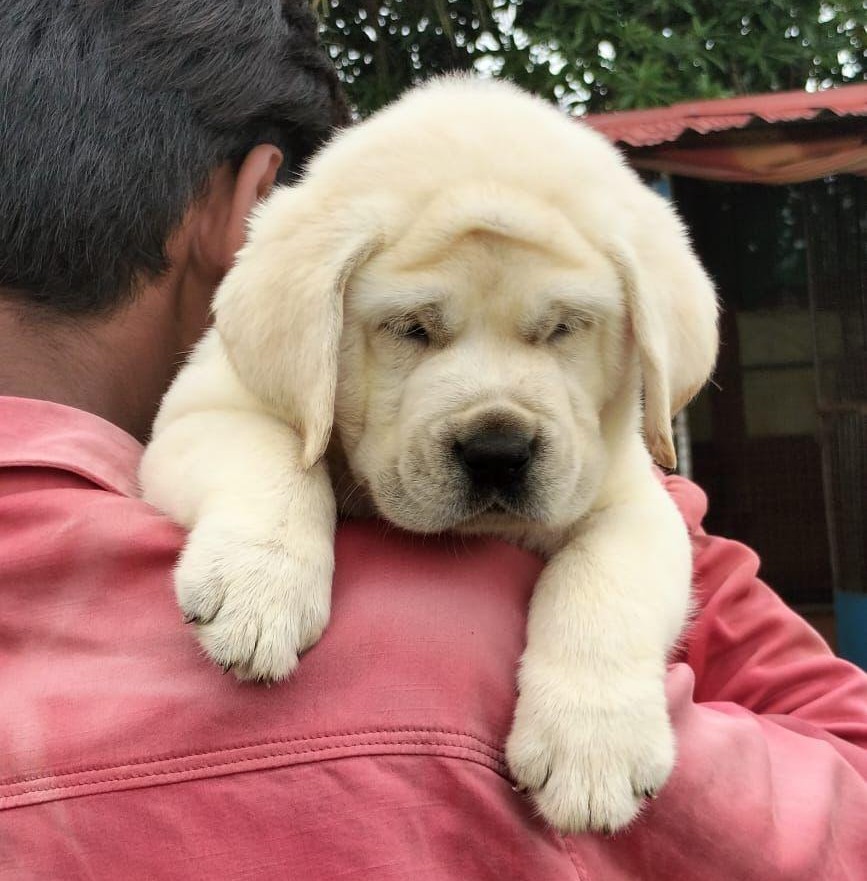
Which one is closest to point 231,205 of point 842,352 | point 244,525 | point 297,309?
point 297,309

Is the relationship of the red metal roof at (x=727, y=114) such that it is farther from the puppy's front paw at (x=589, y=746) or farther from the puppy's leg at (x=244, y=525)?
the puppy's front paw at (x=589, y=746)

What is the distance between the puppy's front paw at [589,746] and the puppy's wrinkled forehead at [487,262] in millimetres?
729

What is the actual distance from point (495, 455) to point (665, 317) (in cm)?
55

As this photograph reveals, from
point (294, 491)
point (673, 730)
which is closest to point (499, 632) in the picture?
point (673, 730)

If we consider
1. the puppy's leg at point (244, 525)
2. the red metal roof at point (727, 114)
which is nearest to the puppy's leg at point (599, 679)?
the puppy's leg at point (244, 525)

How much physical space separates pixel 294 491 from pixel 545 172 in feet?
2.80

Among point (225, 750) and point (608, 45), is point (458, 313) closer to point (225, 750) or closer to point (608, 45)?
point (225, 750)

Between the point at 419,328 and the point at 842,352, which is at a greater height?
the point at 419,328

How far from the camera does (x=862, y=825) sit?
68.6 inches

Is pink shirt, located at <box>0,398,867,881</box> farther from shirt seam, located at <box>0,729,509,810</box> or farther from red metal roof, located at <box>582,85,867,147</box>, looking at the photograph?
red metal roof, located at <box>582,85,867,147</box>

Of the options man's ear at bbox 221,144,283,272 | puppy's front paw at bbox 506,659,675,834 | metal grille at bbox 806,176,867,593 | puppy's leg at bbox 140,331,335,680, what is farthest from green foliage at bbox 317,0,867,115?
puppy's front paw at bbox 506,659,675,834

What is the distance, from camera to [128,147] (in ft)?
6.73

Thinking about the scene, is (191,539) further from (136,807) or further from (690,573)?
(690,573)

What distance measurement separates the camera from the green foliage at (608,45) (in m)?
8.73
